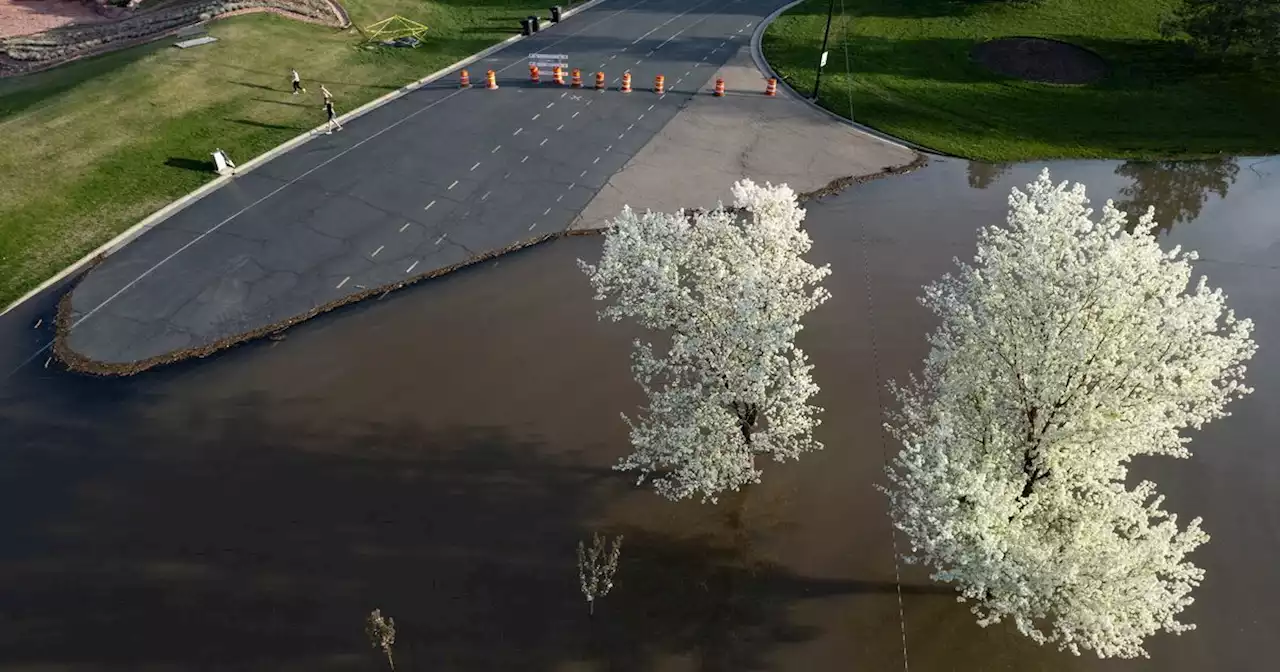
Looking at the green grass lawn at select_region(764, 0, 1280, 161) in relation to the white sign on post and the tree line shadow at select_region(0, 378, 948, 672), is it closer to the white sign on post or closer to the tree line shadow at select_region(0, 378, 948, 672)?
the tree line shadow at select_region(0, 378, 948, 672)

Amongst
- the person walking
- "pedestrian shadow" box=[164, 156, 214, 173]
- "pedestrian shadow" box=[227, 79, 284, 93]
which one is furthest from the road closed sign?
"pedestrian shadow" box=[164, 156, 214, 173]

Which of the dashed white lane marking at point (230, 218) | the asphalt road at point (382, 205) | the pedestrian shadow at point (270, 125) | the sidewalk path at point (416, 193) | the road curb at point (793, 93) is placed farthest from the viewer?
the road curb at point (793, 93)

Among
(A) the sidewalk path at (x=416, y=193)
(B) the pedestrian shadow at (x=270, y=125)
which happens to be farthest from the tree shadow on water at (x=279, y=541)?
(B) the pedestrian shadow at (x=270, y=125)

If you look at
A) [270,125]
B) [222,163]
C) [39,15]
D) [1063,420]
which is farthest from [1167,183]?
[39,15]

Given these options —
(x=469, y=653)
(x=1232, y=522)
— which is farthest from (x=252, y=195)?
(x=1232, y=522)

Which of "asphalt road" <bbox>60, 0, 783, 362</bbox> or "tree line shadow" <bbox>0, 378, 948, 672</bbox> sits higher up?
"asphalt road" <bbox>60, 0, 783, 362</bbox>

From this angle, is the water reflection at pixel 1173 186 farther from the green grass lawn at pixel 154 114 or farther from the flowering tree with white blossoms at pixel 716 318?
the green grass lawn at pixel 154 114
